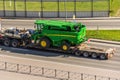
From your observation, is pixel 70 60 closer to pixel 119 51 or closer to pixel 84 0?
pixel 119 51

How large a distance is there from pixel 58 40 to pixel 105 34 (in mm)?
11936

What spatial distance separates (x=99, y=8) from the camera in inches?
2699

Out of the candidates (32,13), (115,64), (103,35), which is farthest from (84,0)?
(115,64)

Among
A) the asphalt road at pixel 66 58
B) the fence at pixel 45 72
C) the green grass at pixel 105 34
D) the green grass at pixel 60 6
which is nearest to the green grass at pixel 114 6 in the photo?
the green grass at pixel 60 6

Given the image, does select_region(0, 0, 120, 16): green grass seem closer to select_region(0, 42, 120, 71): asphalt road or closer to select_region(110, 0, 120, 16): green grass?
select_region(110, 0, 120, 16): green grass

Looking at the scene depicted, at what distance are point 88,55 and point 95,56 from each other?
84cm

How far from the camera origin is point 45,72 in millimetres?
38438

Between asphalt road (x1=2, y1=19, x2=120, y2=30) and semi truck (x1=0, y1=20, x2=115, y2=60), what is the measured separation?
13.7 m

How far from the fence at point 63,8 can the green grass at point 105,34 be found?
11.5m

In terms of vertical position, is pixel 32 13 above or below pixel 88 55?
above

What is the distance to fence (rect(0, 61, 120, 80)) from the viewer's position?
36656mm

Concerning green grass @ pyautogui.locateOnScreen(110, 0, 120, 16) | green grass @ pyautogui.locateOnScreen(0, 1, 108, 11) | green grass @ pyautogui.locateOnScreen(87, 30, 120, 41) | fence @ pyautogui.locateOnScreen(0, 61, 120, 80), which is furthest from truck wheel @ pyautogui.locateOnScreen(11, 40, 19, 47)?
green grass @ pyautogui.locateOnScreen(110, 0, 120, 16)

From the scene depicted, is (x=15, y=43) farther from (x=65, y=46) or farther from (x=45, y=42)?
(x=65, y=46)

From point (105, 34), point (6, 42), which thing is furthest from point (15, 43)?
point (105, 34)
